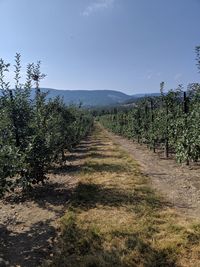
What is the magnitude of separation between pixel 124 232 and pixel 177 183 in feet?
18.5

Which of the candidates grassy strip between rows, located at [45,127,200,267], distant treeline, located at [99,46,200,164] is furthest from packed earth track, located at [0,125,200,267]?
distant treeline, located at [99,46,200,164]

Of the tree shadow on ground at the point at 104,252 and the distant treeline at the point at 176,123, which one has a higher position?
the distant treeline at the point at 176,123

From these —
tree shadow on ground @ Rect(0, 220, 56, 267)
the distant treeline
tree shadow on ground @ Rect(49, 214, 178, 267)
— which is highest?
the distant treeline

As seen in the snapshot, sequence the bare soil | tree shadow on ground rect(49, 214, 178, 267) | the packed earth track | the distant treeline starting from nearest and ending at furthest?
tree shadow on ground rect(49, 214, 178, 267) → the packed earth track → the bare soil → the distant treeline

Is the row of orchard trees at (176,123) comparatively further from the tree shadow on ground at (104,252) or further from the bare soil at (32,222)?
the tree shadow on ground at (104,252)

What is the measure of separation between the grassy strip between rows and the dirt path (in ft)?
1.55

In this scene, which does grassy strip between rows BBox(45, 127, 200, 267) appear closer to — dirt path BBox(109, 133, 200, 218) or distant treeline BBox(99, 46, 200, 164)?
dirt path BBox(109, 133, 200, 218)

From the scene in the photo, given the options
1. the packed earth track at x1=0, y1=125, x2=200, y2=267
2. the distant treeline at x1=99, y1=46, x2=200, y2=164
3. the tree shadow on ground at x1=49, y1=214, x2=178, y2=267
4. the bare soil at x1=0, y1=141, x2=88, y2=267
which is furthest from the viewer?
the distant treeline at x1=99, y1=46, x2=200, y2=164

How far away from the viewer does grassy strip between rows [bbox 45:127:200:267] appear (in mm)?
6199

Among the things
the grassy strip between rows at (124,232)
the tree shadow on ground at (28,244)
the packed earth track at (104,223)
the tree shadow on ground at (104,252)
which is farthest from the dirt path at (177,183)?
the tree shadow on ground at (28,244)

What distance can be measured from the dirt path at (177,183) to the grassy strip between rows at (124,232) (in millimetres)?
472

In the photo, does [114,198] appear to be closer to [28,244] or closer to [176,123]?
[28,244]

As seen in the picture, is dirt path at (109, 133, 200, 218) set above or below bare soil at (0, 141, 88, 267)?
above

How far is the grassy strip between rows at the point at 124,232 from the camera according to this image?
20.3ft
